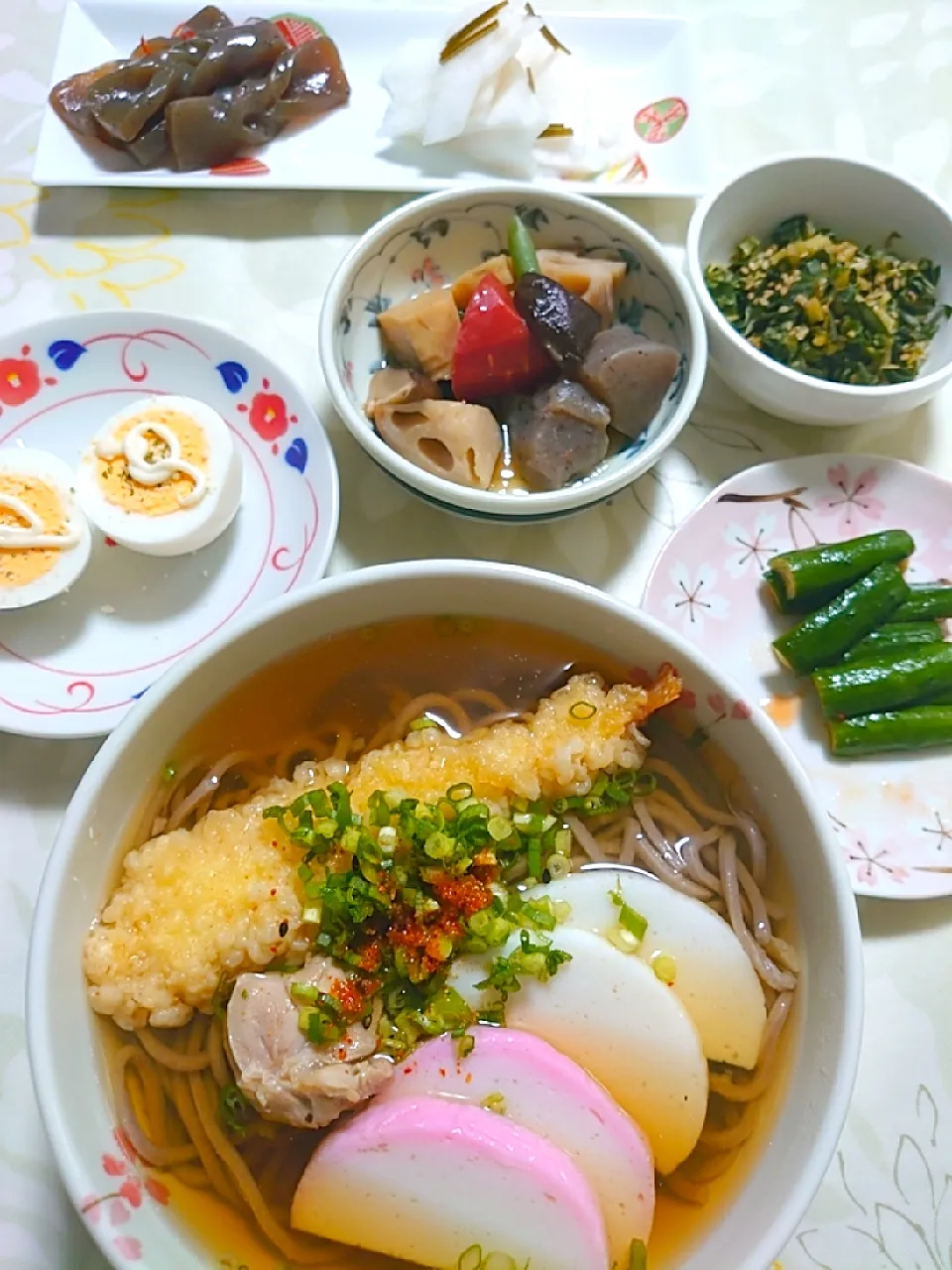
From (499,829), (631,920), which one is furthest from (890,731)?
(499,829)

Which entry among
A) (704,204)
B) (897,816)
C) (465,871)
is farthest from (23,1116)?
(704,204)

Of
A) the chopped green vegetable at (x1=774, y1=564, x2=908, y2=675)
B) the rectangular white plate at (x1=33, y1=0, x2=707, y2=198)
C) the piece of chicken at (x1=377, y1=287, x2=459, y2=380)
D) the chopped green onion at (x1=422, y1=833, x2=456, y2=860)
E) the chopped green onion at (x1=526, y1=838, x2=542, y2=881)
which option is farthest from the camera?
the rectangular white plate at (x1=33, y1=0, x2=707, y2=198)

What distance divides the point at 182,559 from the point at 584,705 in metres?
0.77

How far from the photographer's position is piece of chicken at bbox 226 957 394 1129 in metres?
1.06

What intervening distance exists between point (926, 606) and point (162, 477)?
50.5 inches

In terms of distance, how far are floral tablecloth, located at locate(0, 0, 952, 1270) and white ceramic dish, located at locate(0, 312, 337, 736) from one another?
8 centimetres

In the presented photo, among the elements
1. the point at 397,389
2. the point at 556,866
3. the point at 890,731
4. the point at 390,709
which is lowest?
the point at 890,731

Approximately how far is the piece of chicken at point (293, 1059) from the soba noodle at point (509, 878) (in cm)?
7

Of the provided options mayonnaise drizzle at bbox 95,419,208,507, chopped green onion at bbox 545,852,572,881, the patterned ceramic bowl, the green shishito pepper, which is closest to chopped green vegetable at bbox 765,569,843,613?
the green shishito pepper

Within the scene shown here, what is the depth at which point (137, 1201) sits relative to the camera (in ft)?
3.17

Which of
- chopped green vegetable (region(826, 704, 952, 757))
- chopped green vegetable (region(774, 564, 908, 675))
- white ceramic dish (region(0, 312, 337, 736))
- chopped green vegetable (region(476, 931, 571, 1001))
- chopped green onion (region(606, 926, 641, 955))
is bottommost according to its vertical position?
chopped green vegetable (region(826, 704, 952, 757))

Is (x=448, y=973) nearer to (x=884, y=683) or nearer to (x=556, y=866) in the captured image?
(x=556, y=866)

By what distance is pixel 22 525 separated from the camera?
1.50 metres

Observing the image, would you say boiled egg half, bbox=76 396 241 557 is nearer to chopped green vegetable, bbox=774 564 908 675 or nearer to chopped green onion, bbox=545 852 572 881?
chopped green onion, bbox=545 852 572 881
